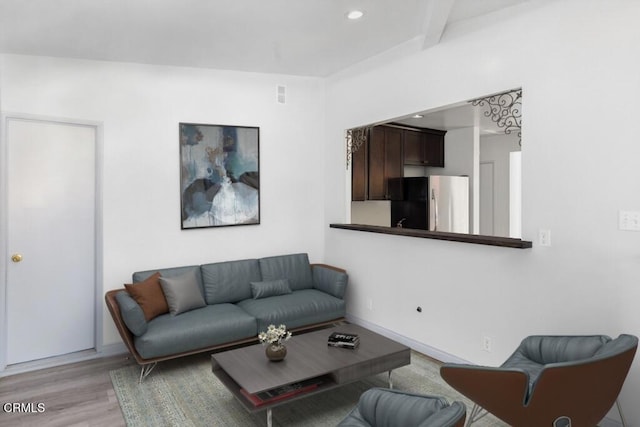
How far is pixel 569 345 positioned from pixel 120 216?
12.5ft

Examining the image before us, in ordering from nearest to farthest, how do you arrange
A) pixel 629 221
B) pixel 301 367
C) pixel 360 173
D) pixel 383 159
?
1. pixel 629 221
2. pixel 301 367
3. pixel 360 173
4. pixel 383 159

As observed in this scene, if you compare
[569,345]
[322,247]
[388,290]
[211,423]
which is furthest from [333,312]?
[569,345]

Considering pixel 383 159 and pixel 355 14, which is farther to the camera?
pixel 383 159

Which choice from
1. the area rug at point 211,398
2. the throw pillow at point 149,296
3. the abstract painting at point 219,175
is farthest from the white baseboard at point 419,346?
the throw pillow at point 149,296

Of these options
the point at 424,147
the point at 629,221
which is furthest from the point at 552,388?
the point at 424,147

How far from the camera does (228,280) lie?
4223 mm

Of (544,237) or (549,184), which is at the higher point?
(549,184)

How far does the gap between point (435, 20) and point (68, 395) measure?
158 inches

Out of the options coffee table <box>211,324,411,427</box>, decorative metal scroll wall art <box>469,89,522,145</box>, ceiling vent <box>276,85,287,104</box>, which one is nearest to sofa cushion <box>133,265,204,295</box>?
coffee table <box>211,324,411,427</box>

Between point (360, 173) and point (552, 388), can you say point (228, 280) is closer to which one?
point (360, 173)

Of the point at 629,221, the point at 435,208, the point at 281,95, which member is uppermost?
the point at 281,95

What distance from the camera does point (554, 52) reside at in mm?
2742

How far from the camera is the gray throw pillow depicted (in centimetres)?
369

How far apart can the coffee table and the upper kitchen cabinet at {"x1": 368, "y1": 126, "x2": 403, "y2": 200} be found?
8.23ft
